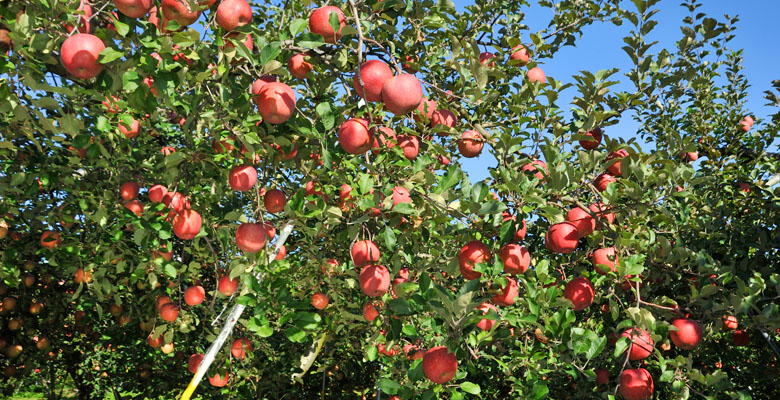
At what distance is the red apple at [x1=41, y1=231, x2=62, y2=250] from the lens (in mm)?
3488

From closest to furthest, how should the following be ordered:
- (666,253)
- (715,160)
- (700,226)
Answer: (666,253)
(700,226)
(715,160)

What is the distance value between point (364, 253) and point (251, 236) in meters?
0.60

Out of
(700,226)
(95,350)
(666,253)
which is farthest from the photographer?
(95,350)

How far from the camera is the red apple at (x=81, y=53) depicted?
1698mm

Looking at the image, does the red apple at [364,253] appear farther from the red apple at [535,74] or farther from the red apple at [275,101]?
the red apple at [535,74]

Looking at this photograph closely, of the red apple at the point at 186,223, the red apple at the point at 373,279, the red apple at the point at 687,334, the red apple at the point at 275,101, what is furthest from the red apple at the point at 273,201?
the red apple at the point at 687,334

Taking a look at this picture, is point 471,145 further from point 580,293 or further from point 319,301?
point 319,301

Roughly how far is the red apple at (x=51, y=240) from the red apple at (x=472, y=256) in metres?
3.11

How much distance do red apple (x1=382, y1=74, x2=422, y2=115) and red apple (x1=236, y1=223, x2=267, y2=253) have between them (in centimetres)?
100

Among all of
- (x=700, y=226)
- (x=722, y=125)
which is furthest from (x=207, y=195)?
(x=722, y=125)

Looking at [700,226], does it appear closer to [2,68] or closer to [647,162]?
[647,162]

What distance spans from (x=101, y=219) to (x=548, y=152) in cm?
252

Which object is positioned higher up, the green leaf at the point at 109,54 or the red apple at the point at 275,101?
the red apple at the point at 275,101

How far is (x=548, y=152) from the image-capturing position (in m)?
1.92
